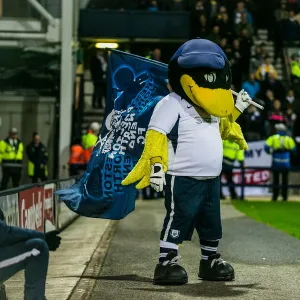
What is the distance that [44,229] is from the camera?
1241cm

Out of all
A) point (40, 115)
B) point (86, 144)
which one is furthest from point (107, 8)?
point (86, 144)

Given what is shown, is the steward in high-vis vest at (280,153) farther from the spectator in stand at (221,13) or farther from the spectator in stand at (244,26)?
the spectator in stand at (244,26)

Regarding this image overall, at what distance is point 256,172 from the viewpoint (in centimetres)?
2441

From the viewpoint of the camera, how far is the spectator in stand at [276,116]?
2461cm

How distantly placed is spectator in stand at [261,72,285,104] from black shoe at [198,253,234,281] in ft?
60.6

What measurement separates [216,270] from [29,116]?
1963 centimetres

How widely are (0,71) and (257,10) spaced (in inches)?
314

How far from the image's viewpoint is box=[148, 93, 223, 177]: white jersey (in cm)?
858

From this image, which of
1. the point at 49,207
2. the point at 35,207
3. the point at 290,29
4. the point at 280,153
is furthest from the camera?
the point at 290,29

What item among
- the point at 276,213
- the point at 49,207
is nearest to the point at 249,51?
the point at 276,213

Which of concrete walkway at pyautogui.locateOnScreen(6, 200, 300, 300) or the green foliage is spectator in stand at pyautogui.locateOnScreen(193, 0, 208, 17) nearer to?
the green foliage

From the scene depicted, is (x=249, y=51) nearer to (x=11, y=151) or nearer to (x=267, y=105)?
(x=267, y=105)

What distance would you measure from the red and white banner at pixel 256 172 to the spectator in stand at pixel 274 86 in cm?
232

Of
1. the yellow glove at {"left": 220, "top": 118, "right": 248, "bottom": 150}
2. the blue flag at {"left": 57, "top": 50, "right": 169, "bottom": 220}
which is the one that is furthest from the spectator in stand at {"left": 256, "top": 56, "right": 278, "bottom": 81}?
the yellow glove at {"left": 220, "top": 118, "right": 248, "bottom": 150}
